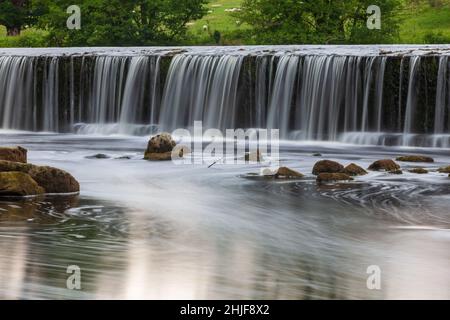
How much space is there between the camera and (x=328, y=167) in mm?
20891

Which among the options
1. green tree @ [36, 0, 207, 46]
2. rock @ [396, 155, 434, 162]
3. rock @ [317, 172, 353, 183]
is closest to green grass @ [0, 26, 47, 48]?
green tree @ [36, 0, 207, 46]

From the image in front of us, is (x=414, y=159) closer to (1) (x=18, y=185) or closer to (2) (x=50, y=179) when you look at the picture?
(2) (x=50, y=179)

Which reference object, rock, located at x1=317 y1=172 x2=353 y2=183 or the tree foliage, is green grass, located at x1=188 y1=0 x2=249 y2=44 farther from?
rock, located at x1=317 y1=172 x2=353 y2=183

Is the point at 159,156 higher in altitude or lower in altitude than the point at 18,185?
lower

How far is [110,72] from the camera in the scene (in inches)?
1371

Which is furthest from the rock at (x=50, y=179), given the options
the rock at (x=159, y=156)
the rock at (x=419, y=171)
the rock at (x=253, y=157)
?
the rock at (x=419, y=171)

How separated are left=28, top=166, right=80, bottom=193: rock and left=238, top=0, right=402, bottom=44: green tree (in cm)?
2710

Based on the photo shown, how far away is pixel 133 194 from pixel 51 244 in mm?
5678

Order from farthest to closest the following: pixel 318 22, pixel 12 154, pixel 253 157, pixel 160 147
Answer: pixel 318 22
pixel 160 147
pixel 253 157
pixel 12 154

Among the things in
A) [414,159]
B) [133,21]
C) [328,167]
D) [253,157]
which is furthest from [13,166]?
[133,21]

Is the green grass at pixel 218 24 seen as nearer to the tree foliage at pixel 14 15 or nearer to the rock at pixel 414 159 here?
the tree foliage at pixel 14 15

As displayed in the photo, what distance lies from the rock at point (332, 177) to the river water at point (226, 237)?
0.36 metres

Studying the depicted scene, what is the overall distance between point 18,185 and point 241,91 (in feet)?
52.2

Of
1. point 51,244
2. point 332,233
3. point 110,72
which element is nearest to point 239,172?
point 332,233
